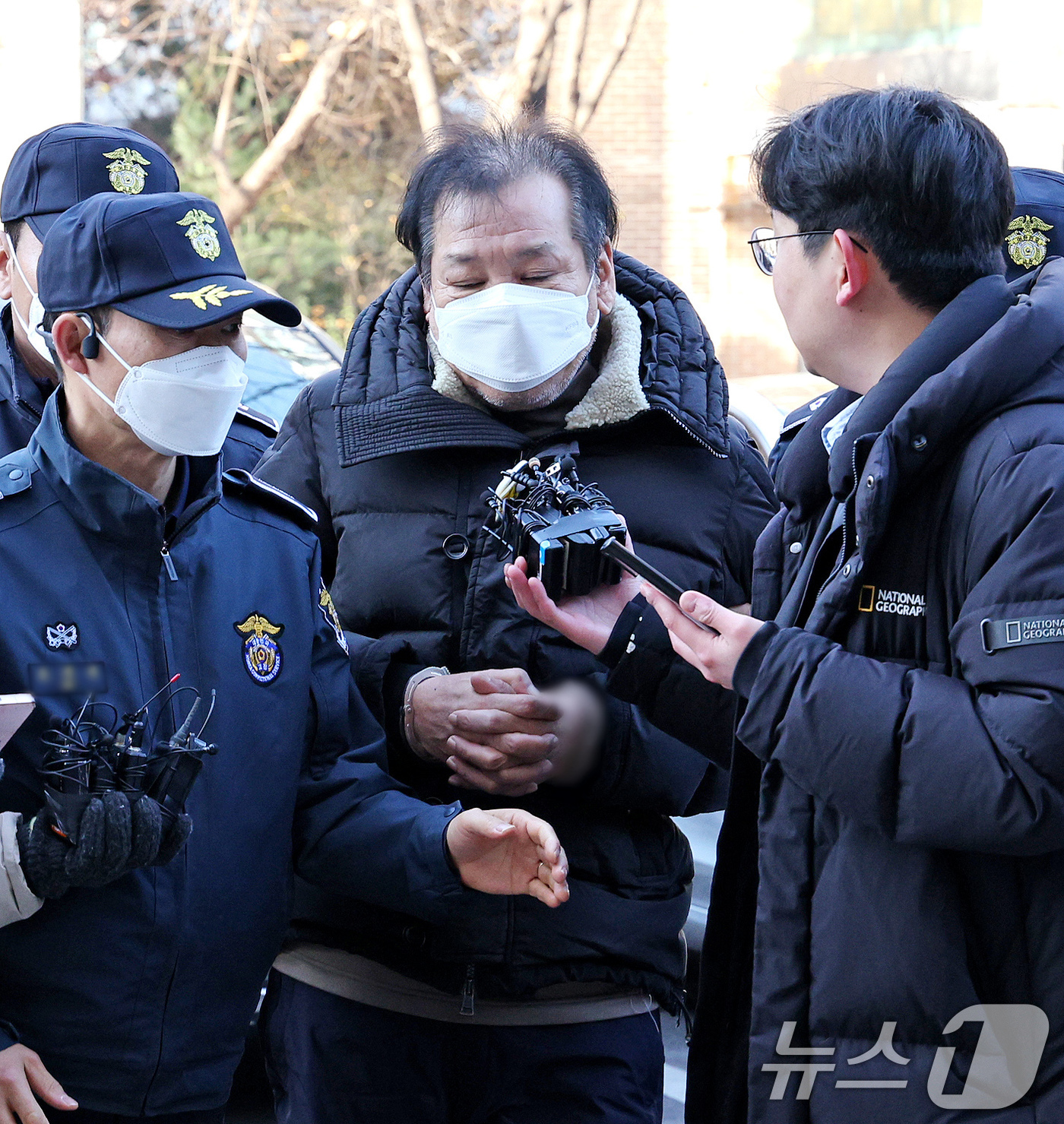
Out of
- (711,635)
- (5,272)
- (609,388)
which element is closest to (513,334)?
(609,388)

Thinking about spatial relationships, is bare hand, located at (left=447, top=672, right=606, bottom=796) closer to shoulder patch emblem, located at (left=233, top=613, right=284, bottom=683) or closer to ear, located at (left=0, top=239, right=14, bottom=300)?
shoulder patch emblem, located at (left=233, top=613, right=284, bottom=683)

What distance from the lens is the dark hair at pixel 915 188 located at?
6.84ft

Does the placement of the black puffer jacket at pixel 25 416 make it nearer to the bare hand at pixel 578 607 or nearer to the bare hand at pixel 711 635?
the bare hand at pixel 578 607

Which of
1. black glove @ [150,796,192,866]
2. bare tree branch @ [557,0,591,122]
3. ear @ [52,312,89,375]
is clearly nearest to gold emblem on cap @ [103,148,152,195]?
ear @ [52,312,89,375]

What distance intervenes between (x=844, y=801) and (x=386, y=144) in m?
20.6

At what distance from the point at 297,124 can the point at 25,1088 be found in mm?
17662

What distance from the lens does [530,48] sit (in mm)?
16641

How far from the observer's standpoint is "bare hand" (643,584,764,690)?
6.77 ft

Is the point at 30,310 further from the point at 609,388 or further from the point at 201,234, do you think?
the point at 609,388

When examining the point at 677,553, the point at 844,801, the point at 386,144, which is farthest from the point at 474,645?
the point at 386,144

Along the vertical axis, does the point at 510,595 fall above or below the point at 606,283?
below

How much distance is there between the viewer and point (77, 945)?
214 cm

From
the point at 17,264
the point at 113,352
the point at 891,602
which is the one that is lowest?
the point at 891,602

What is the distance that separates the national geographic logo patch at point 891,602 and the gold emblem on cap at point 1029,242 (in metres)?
1.34
